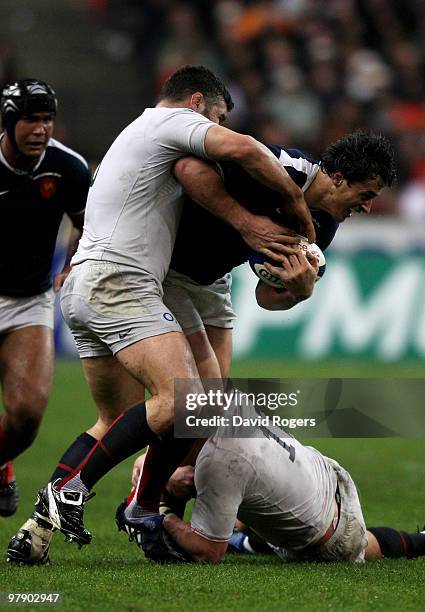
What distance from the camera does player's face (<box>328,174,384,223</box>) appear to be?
552 centimetres

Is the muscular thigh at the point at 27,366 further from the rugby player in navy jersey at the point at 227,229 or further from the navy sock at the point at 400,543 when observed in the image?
the navy sock at the point at 400,543

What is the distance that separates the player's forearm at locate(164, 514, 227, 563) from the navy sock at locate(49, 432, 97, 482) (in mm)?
521

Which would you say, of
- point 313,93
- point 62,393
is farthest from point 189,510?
point 313,93

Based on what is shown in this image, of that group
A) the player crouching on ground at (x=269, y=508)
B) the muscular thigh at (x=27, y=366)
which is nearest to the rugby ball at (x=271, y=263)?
the player crouching on ground at (x=269, y=508)

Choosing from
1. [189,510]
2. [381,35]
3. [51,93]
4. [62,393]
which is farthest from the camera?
[381,35]

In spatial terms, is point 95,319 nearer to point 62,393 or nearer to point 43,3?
point 62,393

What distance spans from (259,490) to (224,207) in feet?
4.07

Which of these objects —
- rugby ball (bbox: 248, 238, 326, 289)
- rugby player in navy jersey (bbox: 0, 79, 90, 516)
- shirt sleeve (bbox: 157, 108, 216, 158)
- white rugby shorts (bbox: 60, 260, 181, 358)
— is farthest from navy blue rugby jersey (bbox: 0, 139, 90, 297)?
rugby ball (bbox: 248, 238, 326, 289)

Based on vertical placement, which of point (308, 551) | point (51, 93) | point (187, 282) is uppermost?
point (51, 93)

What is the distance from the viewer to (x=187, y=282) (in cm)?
608

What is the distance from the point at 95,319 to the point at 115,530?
1.50 meters

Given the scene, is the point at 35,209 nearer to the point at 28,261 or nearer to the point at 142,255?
the point at 28,261

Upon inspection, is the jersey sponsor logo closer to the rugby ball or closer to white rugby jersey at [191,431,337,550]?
the rugby ball

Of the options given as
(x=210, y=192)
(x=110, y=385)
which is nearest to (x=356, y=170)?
(x=210, y=192)
